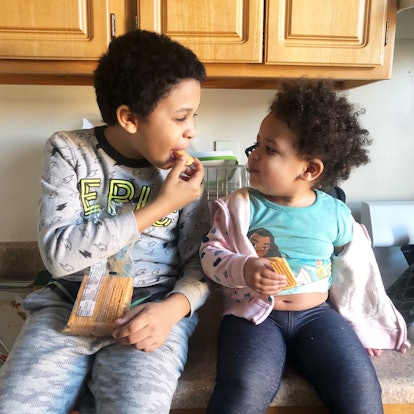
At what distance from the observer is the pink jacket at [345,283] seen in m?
0.84

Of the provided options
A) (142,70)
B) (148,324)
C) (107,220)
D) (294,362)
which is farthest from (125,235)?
(294,362)

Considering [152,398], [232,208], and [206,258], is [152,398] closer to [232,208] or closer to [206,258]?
[206,258]

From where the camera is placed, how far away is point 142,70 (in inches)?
29.6

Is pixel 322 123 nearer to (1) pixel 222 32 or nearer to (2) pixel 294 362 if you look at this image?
(1) pixel 222 32

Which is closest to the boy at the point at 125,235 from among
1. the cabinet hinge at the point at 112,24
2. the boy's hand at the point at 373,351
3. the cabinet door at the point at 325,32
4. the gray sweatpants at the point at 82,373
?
the gray sweatpants at the point at 82,373

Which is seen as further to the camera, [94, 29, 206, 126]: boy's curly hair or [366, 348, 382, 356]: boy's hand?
[366, 348, 382, 356]: boy's hand

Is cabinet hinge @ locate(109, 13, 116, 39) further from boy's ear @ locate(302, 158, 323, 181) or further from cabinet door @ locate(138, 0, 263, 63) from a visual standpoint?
boy's ear @ locate(302, 158, 323, 181)

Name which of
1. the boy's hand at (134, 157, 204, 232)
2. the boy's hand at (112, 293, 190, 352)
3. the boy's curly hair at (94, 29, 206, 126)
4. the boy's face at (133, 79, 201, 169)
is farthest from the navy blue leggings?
the boy's curly hair at (94, 29, 206, 126)

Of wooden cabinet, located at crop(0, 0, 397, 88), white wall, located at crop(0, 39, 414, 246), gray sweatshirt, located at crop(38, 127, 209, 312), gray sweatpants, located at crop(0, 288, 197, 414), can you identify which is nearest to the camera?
gray sweatpants, located at crop(0, 288, 197, 414)

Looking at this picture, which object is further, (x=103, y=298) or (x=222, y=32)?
(x=222, y=32)

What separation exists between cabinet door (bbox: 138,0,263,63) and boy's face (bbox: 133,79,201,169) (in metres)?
0.13

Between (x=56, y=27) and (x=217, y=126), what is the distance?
0.54 m

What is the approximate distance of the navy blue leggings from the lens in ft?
2.30

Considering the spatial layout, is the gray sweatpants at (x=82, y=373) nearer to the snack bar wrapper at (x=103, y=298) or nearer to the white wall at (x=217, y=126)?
the snack bar wrapper at (x=103, y=298)
